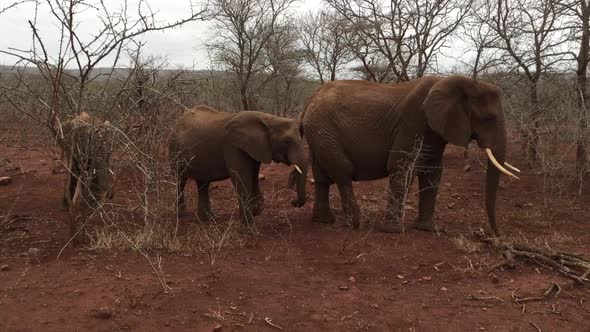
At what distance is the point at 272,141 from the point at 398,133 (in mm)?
1761

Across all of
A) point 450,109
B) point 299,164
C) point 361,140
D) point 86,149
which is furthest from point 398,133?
point 86,149

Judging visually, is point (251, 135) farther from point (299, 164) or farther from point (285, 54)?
point (285, 54)

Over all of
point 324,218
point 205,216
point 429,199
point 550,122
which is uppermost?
point 550,122

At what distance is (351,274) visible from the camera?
5.69 metres

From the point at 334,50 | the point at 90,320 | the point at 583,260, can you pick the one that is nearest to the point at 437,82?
the point at 583,260

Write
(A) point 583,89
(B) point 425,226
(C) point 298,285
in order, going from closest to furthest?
(C) point 298,285
(B) point 425,226
(A) point 583,89

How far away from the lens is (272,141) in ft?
24.6

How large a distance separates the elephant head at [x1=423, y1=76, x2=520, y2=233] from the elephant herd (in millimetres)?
12

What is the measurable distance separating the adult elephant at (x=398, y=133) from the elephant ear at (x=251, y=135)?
30.4 inches

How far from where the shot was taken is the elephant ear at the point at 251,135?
24.4 ft

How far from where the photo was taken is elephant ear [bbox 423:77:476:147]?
6859mm

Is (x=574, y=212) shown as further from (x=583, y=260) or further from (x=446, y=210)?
(x=583, y=260)

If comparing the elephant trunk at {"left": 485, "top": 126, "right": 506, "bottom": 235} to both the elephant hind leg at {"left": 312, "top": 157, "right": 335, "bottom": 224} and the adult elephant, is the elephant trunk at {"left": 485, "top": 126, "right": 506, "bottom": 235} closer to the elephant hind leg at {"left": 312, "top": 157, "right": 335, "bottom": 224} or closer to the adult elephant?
the adult elephant

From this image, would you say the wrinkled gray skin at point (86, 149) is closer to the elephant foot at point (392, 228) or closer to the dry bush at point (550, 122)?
the elephant foot at point (392, 228)
